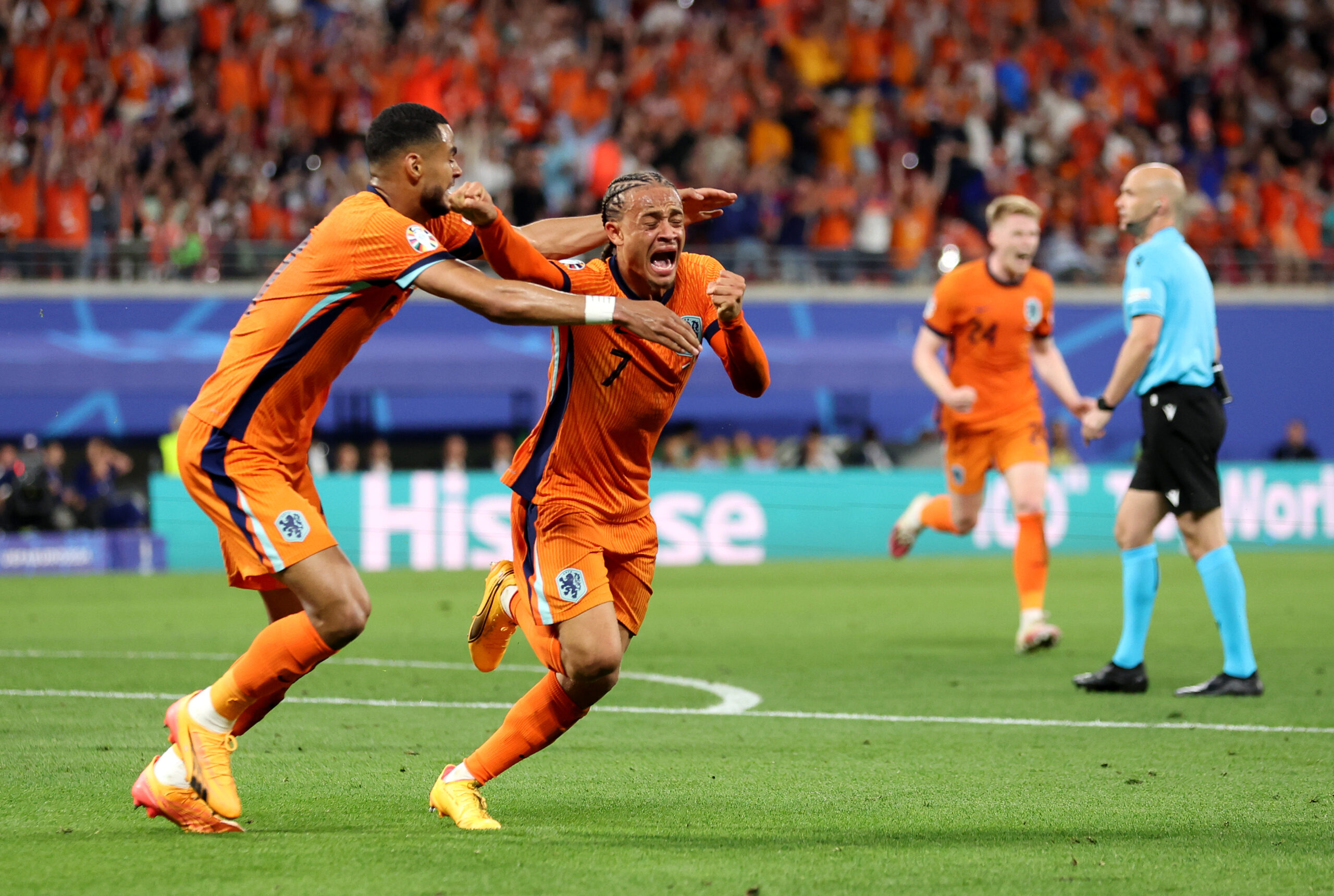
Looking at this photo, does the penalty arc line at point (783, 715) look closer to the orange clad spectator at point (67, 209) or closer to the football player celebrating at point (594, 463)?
the football player celebrating at point (594, 463)

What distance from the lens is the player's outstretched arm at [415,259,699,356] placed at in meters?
4.45

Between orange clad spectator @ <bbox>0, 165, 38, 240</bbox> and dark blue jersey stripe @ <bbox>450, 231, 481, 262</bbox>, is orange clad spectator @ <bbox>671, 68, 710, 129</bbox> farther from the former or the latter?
dark blue jersey stripe @ <bbox>450, 231, 481, 262</bbox>

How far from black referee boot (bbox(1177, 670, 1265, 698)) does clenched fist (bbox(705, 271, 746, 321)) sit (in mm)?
4159

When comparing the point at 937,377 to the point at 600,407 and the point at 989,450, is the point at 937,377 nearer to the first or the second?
the point at 989,450

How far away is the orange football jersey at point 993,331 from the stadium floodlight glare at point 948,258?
1151 cm

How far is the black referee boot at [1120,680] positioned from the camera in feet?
26.1

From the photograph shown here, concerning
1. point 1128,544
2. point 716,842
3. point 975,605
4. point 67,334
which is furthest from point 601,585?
point 67,334

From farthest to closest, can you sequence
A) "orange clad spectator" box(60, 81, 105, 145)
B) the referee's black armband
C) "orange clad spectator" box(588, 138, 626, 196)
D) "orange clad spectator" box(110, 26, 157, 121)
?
"orange clad spectator" box(588, 138, 626, 196) → "orange clad spectator" box(110, 26, 157, 121) → "orange clad spectator" box(60, 81, 105, 145) → the referee's black armband

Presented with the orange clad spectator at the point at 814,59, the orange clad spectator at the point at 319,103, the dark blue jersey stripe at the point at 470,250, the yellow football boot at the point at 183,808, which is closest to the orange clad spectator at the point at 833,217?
the orange clad spectator at the point at 814,59

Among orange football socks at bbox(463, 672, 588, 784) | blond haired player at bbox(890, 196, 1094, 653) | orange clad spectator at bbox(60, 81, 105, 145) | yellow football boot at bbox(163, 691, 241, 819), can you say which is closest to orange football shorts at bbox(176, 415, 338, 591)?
yellow football boot at bbox(163, 691, 241, 819)

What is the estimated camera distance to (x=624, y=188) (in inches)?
192

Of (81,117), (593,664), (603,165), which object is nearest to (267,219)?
(81,117)

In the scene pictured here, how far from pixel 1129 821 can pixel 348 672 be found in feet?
16.8

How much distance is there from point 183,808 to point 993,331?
6621mm
